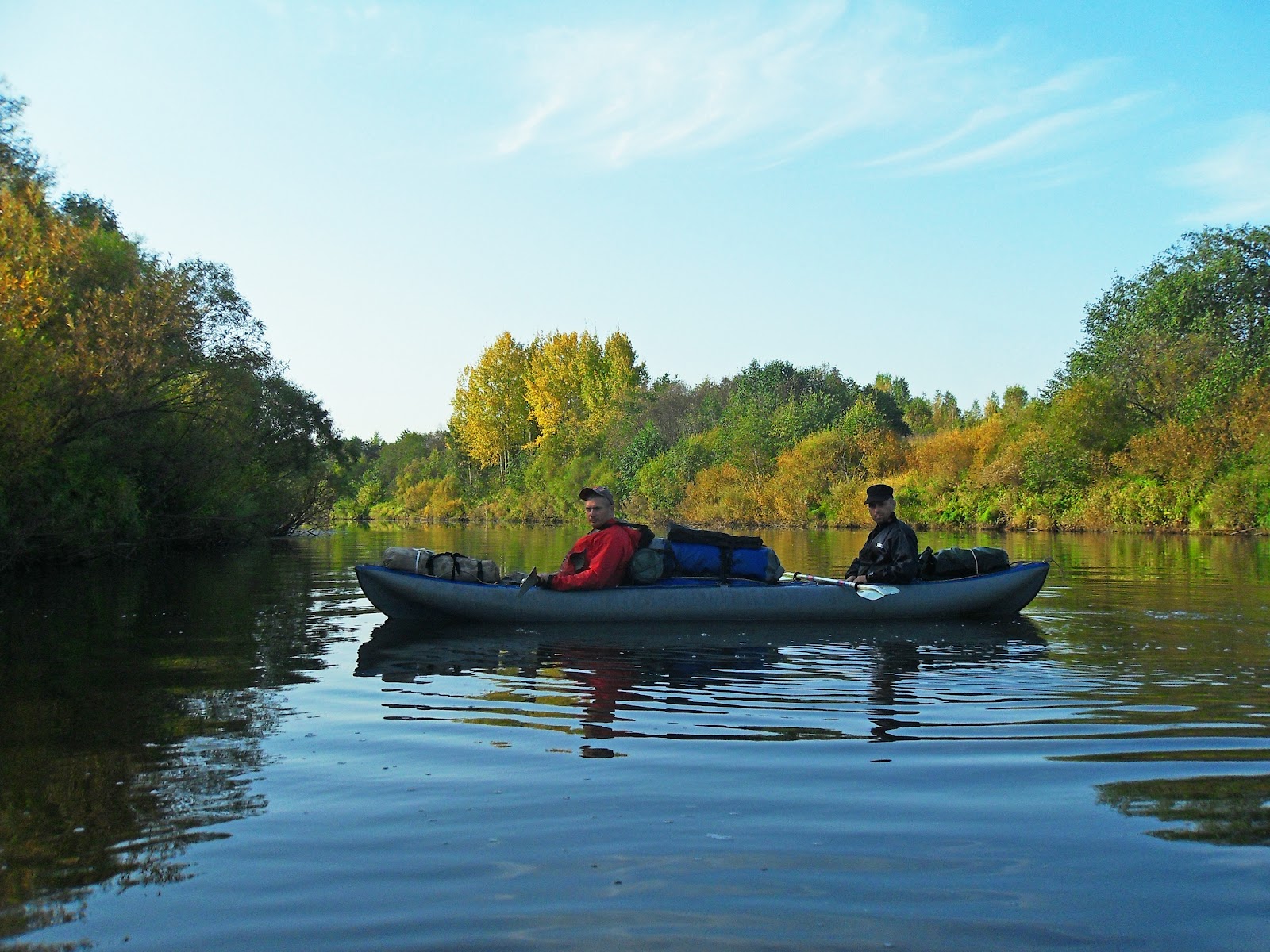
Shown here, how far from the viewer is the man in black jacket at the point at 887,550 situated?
9547mm

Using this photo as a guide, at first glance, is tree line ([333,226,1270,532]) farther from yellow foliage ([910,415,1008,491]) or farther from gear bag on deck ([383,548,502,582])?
gear bag on deck ([383,548,502,582])

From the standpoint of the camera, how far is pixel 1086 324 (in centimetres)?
3934

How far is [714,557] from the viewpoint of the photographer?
9695 mm

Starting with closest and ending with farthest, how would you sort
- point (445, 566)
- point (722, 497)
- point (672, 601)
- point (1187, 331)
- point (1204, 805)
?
point (1204, 805) → point (672, 601) → point (445, 566) → point (1187, 331) → point (722, 497)

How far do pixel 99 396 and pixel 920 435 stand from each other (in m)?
35.0

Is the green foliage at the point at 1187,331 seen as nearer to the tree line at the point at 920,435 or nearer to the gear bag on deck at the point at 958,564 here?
the tree line at the point at 920,435

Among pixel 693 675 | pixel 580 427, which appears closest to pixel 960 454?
pixel 580 427

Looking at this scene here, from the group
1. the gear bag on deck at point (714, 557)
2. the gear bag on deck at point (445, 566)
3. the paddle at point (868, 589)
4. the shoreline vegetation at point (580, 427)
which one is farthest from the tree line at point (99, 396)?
the paddle at point (868, 589)

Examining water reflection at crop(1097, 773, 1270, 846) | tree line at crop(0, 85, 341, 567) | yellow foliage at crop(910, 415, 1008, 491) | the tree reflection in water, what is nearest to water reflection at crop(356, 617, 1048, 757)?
the tree reflection in water

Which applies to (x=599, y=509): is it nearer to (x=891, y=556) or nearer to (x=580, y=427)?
(x=891, y=556)

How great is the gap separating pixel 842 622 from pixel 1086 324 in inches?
1335

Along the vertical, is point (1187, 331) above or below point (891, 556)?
above

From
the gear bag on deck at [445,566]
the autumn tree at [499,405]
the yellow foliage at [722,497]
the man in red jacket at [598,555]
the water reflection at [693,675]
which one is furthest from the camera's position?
the autumn tree at [499,405]

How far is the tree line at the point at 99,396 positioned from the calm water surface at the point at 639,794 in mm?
6519
